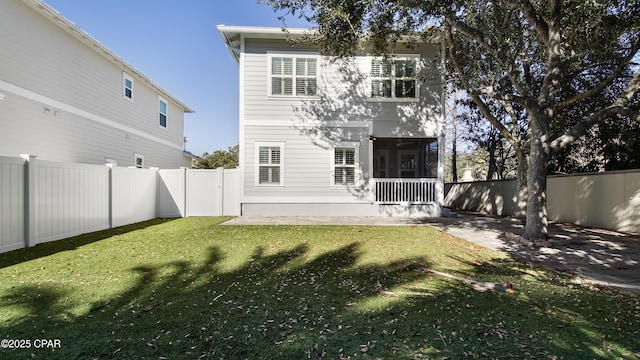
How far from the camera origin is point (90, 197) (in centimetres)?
704

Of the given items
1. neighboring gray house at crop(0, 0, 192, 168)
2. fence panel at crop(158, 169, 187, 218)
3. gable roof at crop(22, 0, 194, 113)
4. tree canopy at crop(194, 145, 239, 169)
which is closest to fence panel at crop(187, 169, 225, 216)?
fence panel at crop(158, 169, 187, 218)

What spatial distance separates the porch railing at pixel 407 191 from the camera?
34.6 feet

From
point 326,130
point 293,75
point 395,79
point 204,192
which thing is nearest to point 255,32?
point 293,75

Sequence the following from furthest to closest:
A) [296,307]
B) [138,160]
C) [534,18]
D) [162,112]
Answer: [162,112], [138,160], [534,18], [296,307]

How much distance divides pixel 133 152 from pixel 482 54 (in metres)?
14.4

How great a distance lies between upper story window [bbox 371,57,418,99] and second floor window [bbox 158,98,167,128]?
11.3m

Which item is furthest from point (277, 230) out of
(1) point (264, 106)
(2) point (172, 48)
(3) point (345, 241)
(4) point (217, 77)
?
(4) point (217, 77)

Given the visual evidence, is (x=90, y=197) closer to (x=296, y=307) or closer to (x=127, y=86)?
(x=296, y=307)

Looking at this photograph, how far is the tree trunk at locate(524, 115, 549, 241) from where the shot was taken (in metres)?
6.25

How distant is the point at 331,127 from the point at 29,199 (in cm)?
813

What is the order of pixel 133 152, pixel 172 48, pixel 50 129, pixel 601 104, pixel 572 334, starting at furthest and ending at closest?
1. pixel 172 48
2. pixel 133 152
3. pixel 601 104
4. pixel 50 129
5. pixel 572 334

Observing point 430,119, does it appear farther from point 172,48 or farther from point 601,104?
point 172,48

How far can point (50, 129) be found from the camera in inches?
349

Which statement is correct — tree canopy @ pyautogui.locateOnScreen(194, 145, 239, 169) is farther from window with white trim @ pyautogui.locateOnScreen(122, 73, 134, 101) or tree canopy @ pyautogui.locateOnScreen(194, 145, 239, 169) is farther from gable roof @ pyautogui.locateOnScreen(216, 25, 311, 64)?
gable roof @ pyautogui.locateOnScreen(216, 25, 311, 64)
